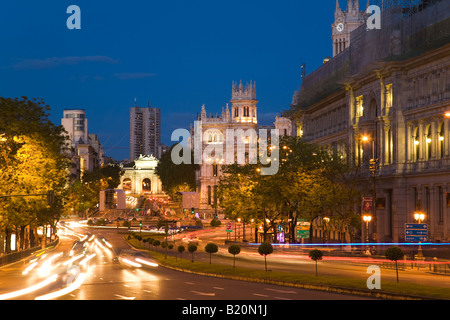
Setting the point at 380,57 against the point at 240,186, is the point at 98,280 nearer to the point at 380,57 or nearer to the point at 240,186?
the point at 380,57

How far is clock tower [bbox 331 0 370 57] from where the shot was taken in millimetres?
143125

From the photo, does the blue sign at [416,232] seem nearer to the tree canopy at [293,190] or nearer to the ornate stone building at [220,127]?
the tree canopy at [293,190]

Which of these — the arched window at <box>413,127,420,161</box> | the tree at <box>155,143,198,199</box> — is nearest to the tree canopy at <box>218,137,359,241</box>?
the arched window at <box>413,127,420,161</box>

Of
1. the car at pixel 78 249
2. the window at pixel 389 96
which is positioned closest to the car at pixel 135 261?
the car at pixel 78 249

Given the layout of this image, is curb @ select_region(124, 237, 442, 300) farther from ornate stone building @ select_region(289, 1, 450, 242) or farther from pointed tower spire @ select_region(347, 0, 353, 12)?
pointed tower spire @ select_region(347, 0, 353, 12)

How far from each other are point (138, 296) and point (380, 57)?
46836 millimetres

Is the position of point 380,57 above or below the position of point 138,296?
above

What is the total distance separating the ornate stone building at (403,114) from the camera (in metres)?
60.9

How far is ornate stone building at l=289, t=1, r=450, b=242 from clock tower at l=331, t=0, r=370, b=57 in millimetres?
66468

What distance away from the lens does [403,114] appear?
219 ft

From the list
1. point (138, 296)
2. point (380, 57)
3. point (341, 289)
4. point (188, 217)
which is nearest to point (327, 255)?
point (380, 57)

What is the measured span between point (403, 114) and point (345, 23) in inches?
3219
